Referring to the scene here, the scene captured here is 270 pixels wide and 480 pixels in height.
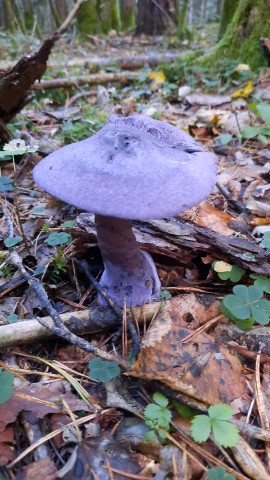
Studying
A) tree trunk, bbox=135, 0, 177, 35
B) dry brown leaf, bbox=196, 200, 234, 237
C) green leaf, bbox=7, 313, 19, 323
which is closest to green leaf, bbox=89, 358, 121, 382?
green leaf, bbox=7, 313, 19, 323

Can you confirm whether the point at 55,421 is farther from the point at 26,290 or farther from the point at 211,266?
the point at 211,266

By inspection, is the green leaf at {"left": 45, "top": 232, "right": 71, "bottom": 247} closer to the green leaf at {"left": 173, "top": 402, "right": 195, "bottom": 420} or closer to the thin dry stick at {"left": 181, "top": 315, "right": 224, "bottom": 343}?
the thin dry stick at {"left": 181, "top": 315, "right": 224, "bottom": 343}

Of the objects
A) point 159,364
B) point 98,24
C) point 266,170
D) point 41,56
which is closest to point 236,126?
point 266,170

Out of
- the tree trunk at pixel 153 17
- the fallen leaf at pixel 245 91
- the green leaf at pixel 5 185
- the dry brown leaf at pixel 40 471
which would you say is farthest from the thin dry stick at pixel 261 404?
the tree trunk at pixel 153 17

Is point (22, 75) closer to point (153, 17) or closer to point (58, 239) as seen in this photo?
point (58, 239)

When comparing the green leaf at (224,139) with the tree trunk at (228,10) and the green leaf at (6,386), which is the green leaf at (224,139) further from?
the tree trunk at (228,10)

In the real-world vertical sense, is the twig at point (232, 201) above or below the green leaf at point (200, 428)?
above
